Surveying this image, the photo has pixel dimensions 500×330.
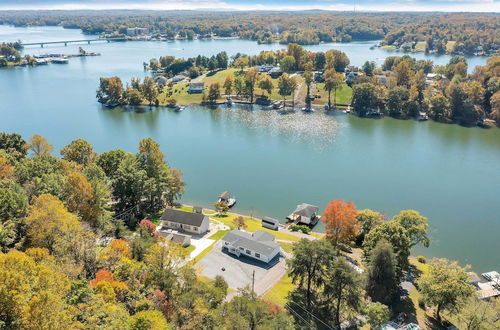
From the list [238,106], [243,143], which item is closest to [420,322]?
[243,143]

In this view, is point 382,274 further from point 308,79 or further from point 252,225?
point 308,79

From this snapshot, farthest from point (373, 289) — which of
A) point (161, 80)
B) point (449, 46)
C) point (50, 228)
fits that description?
point (449, 46)

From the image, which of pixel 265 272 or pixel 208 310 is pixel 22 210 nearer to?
pixel 208 310

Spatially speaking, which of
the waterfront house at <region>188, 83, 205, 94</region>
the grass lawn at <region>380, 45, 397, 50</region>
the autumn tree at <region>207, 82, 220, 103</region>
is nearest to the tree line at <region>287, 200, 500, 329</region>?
the autumn tree at <region>207, 82, 220, 103</region>

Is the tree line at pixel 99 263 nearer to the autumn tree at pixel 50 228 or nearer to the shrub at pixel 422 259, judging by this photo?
the autumn tree at pixel 50 228

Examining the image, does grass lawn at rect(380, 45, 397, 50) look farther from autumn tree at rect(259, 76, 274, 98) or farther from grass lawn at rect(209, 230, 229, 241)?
grass lawn at rect(209, 230, 229, 241)

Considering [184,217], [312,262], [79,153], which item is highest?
[79,153]
